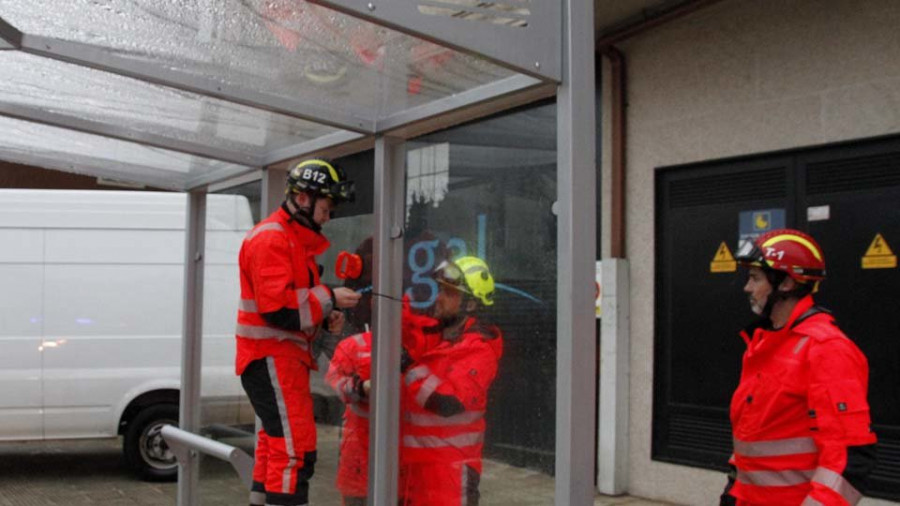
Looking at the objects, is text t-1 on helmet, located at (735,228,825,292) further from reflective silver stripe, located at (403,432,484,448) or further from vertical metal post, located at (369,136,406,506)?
vertical metal post, located at (369,136,406,506)

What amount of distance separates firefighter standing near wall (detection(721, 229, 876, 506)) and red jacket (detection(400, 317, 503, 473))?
951mm

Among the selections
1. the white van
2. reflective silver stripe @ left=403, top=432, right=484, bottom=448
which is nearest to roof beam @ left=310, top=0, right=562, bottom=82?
reflective silver stripe @ left=403, top=432, right=484, bottom=448

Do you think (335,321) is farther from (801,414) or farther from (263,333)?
(801,414)

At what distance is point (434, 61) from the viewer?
3045 mm

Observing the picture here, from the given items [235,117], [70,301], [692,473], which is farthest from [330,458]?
[70,301]

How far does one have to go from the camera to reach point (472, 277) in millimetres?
3293

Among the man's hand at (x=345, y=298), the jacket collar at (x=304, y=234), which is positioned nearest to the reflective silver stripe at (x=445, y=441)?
the man's hand at (x=345, y=298)

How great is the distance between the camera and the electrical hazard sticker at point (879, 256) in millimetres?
5545

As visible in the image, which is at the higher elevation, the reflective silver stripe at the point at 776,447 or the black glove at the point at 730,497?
the reflective silver stripe at the point at 776,447

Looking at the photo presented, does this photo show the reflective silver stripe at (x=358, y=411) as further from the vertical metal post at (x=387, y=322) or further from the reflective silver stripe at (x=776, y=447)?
the reflective silver stripe at (x=776, y=447)

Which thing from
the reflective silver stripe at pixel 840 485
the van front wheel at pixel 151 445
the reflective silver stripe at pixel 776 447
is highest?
the reflective silver stripe at pixel 776 447

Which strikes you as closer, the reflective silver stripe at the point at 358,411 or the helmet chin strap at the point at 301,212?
the helmet chin strap at the point at 301,212

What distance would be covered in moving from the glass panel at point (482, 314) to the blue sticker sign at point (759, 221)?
3.26 meters

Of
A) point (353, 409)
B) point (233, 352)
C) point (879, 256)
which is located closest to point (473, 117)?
point (353, 409)
